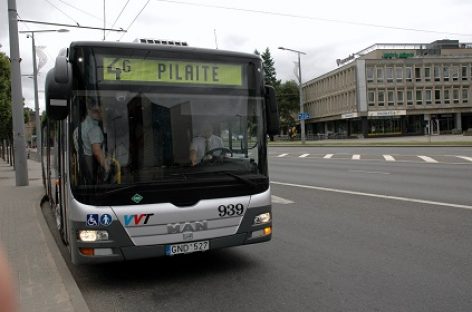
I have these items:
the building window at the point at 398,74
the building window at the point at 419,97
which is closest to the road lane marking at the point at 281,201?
the building window at the point at 398,74

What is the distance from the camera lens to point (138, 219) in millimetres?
5051

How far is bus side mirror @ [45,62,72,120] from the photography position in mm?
4801

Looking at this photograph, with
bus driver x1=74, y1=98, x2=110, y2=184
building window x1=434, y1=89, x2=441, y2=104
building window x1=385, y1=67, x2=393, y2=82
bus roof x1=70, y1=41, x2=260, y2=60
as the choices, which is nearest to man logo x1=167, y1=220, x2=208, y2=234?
bus driver x1=74, y1=98, x2=110, y2=184

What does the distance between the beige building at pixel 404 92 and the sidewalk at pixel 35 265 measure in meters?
62.3

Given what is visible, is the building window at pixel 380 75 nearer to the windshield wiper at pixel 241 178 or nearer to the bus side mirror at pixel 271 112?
the bus side mirror at pixel 271 112

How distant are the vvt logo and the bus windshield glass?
32cm

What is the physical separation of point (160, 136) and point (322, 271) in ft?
7.79

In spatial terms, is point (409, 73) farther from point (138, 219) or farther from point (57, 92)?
point (57, 92)

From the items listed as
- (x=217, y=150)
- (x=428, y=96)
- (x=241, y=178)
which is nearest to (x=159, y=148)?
(x=217, y=150)

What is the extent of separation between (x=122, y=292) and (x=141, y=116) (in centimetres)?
187

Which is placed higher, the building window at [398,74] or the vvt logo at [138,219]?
the building window at [398,74]

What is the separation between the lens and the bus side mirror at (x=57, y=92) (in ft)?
15.8

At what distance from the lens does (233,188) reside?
219 inches

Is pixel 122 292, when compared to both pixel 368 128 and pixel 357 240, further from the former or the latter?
pixel 368 128
